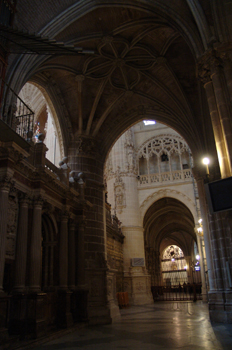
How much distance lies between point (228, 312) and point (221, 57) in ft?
24.0

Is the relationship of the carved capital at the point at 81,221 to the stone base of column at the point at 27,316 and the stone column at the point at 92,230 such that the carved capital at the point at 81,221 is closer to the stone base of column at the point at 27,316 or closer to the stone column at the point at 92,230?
the stone column at the point at 92,230

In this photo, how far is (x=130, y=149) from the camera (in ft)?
82.6

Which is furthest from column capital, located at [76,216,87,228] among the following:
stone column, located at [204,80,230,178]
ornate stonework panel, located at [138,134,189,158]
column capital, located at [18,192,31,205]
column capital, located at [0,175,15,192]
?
ornate stonework panel, located at [138,134,189,158]

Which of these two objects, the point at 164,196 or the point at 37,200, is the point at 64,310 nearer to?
the point at 37,200

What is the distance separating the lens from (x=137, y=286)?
21328 mm

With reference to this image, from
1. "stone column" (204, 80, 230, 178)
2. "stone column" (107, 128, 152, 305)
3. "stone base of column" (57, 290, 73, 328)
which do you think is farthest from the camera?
"stone column" (107, 128, 152, 305)

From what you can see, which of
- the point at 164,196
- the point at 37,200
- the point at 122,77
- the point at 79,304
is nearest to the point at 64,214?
the point at 37,200

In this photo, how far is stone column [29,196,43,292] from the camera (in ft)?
26.1

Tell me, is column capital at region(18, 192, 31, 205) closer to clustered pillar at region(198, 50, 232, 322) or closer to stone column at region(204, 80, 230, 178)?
→ clustered pillar at region(198, 50, 232, 322)

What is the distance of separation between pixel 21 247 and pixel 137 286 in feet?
50.3

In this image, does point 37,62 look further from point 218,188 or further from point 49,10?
point 218,188

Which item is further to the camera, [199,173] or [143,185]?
[143,185]

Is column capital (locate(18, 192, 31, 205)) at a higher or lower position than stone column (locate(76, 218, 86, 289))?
higher

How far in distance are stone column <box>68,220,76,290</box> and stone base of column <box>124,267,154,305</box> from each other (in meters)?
11.8
